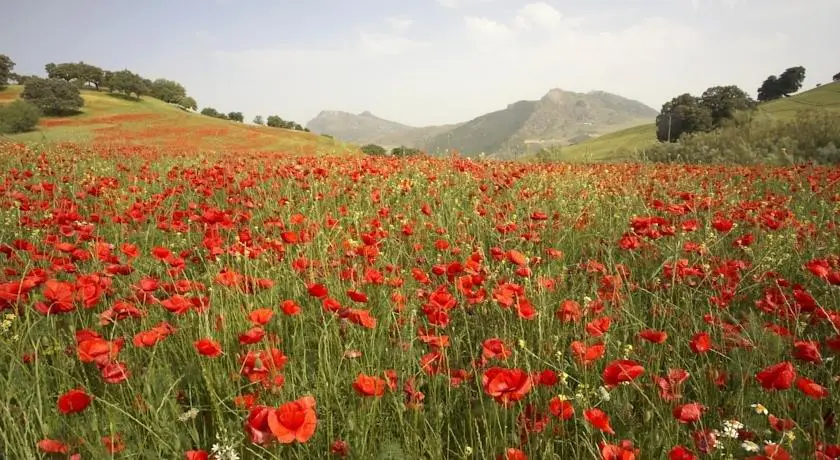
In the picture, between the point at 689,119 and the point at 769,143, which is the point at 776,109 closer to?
the point at 689,119

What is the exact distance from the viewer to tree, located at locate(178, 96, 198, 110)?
230 feet

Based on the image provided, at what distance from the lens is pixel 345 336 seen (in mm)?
2318

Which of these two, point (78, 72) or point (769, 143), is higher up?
point (78, 72)

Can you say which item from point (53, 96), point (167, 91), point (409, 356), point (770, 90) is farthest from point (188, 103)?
point (770, 90)

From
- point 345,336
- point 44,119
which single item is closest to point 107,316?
point 345,336

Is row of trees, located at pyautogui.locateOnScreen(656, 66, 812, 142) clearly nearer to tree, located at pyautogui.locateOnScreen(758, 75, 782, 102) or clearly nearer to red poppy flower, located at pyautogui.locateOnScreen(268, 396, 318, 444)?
tree, located at pyautogui.locateOnScreen(758, 75, 782, 102)

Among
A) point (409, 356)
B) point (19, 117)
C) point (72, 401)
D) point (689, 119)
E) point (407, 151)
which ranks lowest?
point (409, 356)

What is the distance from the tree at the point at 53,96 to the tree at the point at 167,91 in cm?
2219

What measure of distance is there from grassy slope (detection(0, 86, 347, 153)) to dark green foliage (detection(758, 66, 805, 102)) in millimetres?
78094

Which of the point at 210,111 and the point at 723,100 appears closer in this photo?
the point at 723,100

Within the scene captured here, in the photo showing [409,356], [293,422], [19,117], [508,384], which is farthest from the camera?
[19,117]

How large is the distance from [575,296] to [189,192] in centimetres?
521

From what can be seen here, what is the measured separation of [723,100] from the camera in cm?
5109

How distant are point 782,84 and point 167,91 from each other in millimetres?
94791
